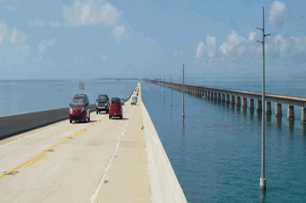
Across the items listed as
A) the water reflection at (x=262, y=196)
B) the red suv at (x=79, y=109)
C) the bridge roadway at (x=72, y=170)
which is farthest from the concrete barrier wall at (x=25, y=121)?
the water reflection at (x=262, y=196)

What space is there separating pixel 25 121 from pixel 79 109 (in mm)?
6622

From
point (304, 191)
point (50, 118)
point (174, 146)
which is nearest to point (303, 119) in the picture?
point (174, 146)

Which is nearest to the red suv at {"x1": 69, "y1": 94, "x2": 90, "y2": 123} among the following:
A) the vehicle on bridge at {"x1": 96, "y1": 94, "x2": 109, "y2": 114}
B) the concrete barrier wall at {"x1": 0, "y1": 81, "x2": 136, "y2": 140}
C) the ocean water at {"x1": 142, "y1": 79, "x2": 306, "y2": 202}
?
the concrete barrier wall at {"x1": 0, "y1": 81, "x2": 136, "y2": 140}

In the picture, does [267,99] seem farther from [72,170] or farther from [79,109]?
[72,170]

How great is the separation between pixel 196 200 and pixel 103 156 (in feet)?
24.0

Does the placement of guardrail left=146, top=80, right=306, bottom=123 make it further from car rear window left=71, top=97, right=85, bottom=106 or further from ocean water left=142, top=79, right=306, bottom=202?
car rear window left=71, top=97, right=85, bottom=106

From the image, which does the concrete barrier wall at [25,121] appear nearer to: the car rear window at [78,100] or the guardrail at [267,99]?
the car rear window at [78,100]

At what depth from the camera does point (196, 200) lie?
20203 millimetres

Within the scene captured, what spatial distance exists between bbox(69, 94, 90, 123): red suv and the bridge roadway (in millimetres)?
10292

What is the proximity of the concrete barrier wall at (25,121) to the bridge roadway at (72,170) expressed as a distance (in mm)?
1513

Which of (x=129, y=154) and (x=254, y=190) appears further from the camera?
(x=254, y=190)

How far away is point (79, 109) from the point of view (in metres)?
32.0

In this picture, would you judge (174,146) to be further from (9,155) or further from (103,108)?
(9,155)

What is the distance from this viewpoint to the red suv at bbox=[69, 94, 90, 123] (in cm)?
3180
